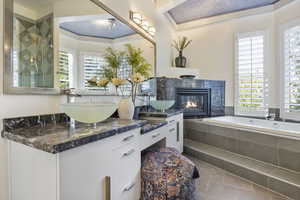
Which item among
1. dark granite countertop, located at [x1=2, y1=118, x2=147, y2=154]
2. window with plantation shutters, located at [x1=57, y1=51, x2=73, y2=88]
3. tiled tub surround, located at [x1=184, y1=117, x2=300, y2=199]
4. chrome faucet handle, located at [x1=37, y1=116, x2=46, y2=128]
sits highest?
window with plantation shutters, located at [x1=57, y1=51, x2=73, y2=88]

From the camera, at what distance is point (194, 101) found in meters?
3.84

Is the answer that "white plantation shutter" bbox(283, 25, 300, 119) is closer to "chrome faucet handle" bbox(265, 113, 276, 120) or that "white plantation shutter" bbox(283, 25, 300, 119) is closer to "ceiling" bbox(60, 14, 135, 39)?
"chrome faucet handle" bbox(265, 113, 276, 120)

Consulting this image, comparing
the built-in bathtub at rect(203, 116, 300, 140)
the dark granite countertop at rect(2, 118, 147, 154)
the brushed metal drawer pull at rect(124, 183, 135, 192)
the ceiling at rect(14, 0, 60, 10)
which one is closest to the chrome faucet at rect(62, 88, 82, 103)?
the dark granite countertop at rect(2, 118, 147, 154)

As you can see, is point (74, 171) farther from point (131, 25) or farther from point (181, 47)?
point (181, 47)

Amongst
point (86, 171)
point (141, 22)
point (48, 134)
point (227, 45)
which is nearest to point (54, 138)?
point (48, 134)

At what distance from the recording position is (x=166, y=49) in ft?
12.7

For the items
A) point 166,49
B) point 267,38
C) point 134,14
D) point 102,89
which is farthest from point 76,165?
point 267,38

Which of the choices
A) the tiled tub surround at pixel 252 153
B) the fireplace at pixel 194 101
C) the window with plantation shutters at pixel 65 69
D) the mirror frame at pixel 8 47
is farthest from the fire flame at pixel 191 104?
the mirror frame at pixel 8 47

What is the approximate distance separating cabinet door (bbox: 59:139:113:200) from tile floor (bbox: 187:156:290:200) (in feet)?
3.93

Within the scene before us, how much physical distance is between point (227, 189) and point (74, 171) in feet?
5.81

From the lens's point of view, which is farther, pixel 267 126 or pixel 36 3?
pixel 267 126

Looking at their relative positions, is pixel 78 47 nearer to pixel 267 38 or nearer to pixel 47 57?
pixel 47 57

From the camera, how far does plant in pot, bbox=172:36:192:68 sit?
13.5ft

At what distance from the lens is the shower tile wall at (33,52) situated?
3.68 ft
